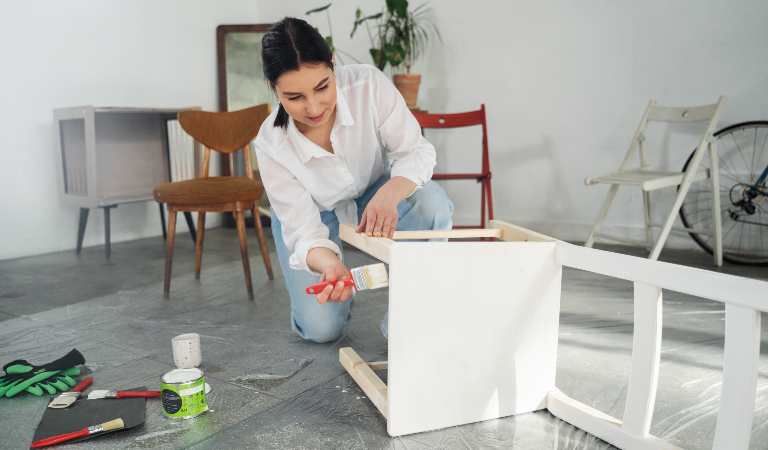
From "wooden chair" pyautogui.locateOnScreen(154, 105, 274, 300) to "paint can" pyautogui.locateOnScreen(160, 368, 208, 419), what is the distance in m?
0.89

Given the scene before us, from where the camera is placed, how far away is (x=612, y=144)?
2881 mm

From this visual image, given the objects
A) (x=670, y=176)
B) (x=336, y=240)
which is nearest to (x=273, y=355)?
(x=336, y=240)

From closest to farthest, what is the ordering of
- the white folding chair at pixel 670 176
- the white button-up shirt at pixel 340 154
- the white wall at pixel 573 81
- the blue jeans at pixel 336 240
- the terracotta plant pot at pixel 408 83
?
the white button-up shirt at pixel 340 154
the blue jeans at pixel 336 240
the white folding chair at pixel 670 176
the white wall at pixel 573 81
the terracotta plant pot at pixel 408 83

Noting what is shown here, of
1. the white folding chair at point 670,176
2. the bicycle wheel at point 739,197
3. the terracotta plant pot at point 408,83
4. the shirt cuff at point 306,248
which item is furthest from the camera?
the terracotta plant pot at point 408,83

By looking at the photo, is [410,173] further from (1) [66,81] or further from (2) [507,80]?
(1) [66,81]

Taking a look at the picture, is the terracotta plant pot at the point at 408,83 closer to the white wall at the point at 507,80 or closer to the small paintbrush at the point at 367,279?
the white wall at the point at 507,80

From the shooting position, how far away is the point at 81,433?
1.05 m

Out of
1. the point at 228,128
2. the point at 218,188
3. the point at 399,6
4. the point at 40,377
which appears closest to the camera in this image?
the point at 40,377

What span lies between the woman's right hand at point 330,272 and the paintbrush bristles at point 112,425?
466 millimetres

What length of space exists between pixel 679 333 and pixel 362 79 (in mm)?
1178

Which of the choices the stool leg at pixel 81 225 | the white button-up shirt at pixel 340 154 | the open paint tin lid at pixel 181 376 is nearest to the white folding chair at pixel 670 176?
the white button-up shirt at pixel 340 154

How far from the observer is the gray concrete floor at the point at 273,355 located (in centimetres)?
107

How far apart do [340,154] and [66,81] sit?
2.32m

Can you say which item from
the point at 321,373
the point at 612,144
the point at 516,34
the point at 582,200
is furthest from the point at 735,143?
the point at 321,373
